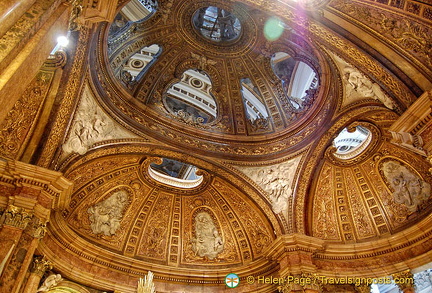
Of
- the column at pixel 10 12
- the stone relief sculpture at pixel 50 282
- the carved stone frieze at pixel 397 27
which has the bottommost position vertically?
the stone relief sculpture at pixel 50 282

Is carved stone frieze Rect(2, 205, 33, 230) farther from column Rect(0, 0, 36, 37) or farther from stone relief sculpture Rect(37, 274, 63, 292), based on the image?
column Rect(0, 0, 36, 37)

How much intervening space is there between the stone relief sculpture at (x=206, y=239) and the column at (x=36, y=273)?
17.2 ft

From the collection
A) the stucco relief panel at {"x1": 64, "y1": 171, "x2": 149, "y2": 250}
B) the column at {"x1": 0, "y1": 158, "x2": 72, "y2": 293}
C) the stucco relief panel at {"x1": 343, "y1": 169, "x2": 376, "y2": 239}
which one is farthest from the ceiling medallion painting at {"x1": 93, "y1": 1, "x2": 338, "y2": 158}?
the column at {"x1": 0, "y1": 158, "x2": 72, "y2": 293}

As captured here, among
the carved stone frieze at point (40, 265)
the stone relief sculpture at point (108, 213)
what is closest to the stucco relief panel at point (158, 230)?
the stone relief sculpture at point (108, 213)

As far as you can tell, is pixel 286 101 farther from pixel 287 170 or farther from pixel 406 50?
pixel 406 50

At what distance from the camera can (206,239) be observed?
13.4 metres

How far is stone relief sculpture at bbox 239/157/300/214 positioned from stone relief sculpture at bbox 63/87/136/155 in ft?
15.2

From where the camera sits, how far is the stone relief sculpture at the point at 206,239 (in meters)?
13.2

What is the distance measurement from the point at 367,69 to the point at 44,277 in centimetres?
988

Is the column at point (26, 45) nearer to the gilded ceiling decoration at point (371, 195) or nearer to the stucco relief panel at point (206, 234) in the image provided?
the stucco relief panel at point (206, 234)

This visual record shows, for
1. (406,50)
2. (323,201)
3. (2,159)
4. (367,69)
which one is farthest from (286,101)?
(2,159)

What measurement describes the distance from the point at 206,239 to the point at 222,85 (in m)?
5.79

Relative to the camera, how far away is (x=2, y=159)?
360 inches

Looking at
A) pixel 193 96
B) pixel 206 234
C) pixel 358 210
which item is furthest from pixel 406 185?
pixel 193 96
